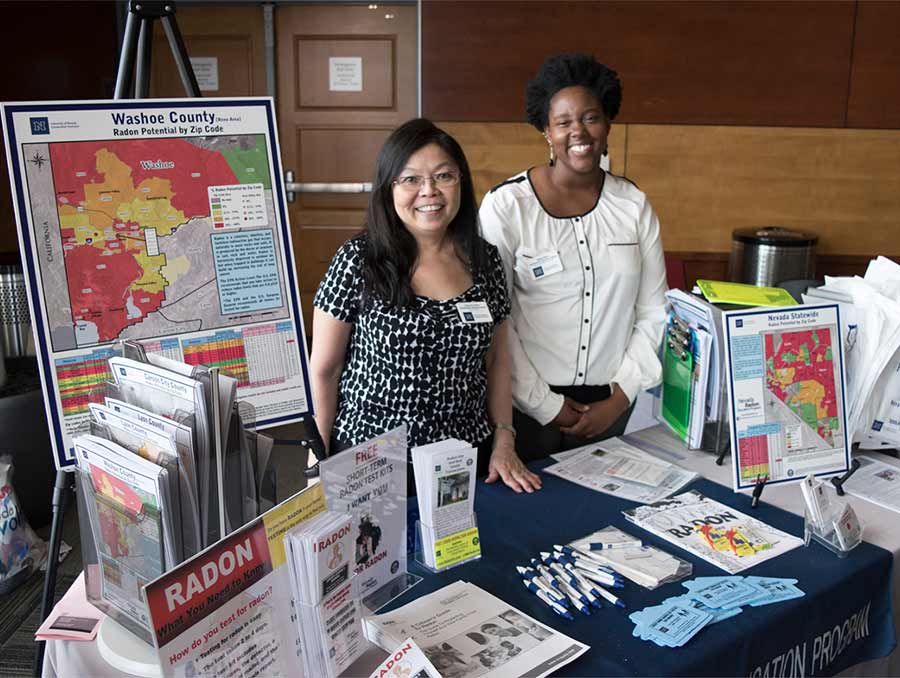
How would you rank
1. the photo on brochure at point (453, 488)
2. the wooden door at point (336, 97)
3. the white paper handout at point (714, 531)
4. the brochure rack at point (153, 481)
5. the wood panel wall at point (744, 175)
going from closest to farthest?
1. the brochure rack at point (153, 481)
2. the photo on brochure at point (453, 488)
3. the white paper handout at point (714, 531)
4. the wood panel wall at point (744, 175)
5. the wooden door at point (336, 97)

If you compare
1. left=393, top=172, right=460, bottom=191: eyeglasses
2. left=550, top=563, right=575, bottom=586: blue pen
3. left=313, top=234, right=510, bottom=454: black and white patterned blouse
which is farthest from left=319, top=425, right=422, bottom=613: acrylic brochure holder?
left=393, top=172, right=460, bottom=191: eyeglasses

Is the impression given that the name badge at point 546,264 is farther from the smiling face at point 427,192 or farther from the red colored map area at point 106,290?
the red colored map area at point 106,290

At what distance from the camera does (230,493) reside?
1297mm

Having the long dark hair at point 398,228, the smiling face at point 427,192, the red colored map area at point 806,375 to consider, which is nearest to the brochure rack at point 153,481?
the long dark hair at point 398,228

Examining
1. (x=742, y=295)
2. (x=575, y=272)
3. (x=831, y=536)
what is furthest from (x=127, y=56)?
(x=831, y=536)

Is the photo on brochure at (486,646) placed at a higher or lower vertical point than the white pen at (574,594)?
lower

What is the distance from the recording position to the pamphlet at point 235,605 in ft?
3.14

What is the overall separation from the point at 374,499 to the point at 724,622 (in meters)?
0.61

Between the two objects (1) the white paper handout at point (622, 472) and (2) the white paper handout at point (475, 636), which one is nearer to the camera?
(2) the white paper handout at point (475, 636)

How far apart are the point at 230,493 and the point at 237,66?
396 centimetres

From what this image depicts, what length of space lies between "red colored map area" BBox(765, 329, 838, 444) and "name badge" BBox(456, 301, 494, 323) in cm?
62

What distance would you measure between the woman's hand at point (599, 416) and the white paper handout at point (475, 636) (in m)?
0.88

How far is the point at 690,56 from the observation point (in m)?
4.25

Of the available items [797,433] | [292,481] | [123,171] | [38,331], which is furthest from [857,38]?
[38,331]
